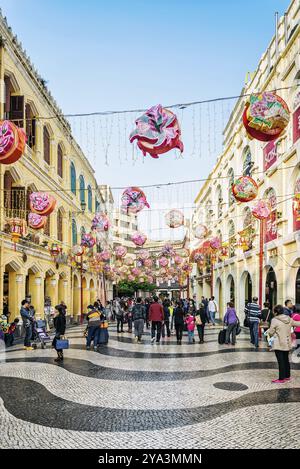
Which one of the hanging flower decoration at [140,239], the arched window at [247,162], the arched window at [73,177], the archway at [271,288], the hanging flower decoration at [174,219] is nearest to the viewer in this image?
the archway at [271,288]

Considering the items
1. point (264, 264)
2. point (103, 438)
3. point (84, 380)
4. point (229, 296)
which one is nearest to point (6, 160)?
point (84, 380)

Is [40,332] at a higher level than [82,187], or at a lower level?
lower

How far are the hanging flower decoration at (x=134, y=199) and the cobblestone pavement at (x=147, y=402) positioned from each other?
20.0 feet

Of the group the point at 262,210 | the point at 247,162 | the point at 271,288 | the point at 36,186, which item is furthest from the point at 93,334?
the point at 247,162

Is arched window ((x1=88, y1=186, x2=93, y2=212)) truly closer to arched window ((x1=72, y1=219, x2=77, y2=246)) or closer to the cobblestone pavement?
arched window ((x1=72, y1=219, x2=77, y2=246))

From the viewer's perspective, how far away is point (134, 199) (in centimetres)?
1573

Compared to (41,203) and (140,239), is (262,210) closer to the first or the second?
(41,203)

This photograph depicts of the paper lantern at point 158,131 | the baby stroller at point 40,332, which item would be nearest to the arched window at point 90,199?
the baby stroller at point 40,332

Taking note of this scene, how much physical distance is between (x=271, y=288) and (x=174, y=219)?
607cm

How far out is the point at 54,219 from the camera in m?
24.4

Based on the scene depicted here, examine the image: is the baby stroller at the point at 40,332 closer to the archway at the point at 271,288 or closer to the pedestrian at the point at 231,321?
the pedestrian at the point at 231,321

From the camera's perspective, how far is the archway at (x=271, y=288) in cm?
1827

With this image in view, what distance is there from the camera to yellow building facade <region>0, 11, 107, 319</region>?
17344 millimetres
